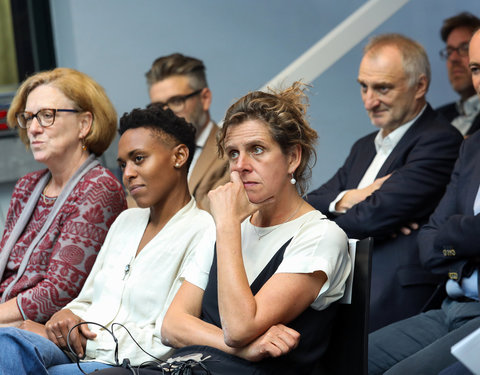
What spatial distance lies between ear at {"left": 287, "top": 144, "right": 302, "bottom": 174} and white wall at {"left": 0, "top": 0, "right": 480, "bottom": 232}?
7.99 ft

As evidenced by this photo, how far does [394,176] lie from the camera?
3.21 metres

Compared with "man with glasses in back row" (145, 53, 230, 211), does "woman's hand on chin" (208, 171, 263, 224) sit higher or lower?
lower

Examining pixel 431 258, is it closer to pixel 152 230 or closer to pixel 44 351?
pixel 152 230

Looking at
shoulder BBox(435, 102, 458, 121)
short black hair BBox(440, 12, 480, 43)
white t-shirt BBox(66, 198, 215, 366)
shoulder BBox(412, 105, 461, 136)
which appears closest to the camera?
white t-shirt BBox(66, 198, 215, 366)

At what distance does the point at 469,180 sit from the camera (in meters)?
2.88

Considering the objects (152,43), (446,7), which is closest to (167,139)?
(152,43)

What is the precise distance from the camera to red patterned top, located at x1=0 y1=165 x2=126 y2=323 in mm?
2930

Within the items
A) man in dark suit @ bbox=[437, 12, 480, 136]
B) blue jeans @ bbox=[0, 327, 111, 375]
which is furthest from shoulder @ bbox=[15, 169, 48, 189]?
man in dark suit @ bbox=[437, 12, 480, 136]

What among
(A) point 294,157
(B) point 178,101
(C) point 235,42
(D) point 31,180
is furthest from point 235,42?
(A) point 294,157

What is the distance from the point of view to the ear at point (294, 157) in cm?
244

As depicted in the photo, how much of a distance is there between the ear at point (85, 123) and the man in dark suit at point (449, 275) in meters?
1.49

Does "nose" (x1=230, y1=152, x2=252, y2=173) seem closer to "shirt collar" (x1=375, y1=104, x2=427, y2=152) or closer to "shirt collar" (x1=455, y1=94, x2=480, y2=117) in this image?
"shirt collar" (x1=375, y1=104, x2=427, y2=152)

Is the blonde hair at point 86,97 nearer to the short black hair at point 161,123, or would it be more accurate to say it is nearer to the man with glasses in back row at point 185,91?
the short black hair at point 161,123

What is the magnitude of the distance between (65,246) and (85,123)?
0.61 meters
